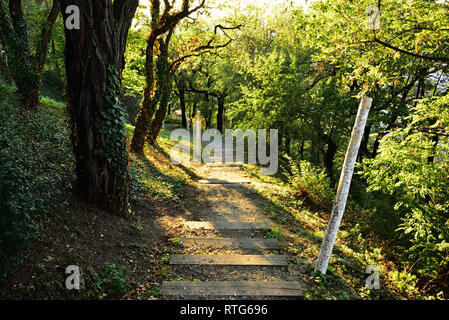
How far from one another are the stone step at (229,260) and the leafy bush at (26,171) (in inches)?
93.6

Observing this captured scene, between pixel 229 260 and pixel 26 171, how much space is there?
3513mm

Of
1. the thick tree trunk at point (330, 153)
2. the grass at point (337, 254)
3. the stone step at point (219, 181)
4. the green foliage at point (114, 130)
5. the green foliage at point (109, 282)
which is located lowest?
the grass at point (337, 254)

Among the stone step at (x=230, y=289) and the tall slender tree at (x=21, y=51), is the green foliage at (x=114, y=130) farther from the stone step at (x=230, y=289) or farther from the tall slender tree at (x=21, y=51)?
the tall slender tree at (x=21, y=51)

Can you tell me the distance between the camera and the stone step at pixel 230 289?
3.71 metres

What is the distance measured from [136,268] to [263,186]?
6565 mm

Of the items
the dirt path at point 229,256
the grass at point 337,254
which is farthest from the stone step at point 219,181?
the dirt path at point 229,256

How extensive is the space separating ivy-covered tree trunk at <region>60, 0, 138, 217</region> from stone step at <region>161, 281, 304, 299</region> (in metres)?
2.18

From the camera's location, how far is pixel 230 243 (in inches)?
210

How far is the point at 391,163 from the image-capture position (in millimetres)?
6125
